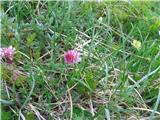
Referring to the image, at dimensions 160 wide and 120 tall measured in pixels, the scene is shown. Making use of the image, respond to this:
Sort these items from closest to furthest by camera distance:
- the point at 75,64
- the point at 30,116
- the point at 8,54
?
the point at 30,116, the point at 8,54, the point at 75,64

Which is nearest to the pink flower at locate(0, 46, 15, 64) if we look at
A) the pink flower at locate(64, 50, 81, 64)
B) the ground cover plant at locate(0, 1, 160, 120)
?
the ground cover plant at locate(0, 1, 160, 120)

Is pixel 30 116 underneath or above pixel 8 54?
underneath

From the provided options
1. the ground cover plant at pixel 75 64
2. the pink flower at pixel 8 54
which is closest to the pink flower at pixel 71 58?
the ground cover plant at pixel 75 64

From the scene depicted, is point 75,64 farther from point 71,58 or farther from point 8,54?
point 8,54

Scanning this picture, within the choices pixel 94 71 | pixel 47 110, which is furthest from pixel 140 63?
pixel 47 110

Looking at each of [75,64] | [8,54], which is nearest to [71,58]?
[75,64]

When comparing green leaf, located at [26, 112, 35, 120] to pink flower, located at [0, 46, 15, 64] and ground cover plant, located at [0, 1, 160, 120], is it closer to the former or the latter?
ground cover plant, located at [0, 1, 160, 120]

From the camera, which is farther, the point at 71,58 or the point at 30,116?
the point at 71,58

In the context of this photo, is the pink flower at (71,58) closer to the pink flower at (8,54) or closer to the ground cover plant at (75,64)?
the ground cover plant at (75,64)

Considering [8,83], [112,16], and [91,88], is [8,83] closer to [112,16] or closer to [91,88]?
[91,88]
